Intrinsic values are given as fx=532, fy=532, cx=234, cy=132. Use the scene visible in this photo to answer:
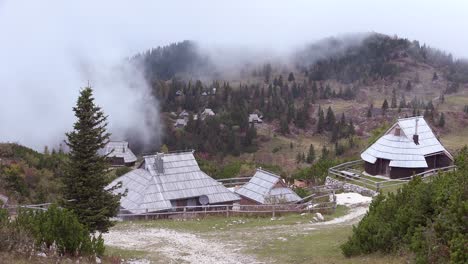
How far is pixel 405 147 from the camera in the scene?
129ft

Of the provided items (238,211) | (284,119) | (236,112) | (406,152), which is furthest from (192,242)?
(284,119)

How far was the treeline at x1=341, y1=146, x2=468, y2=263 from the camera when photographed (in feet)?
39.5

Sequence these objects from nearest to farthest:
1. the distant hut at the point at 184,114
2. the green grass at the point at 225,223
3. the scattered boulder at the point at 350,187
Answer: the green grass at the point at 225,223
the scattered boulder at the point at 350,187
the distant hut at the point at 184,114

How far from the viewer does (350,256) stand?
659 inches

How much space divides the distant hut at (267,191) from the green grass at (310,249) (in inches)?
393

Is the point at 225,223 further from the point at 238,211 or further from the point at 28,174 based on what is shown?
the point at 28,174

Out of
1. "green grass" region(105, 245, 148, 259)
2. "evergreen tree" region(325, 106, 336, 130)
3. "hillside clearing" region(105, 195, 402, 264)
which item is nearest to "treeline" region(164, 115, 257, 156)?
"evergreen tree" region(325, 106, 336, 130)

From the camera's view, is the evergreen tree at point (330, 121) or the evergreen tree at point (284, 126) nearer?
the evergreen tree at point (284, 126)

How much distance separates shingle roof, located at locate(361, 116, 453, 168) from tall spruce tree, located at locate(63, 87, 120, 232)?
2474cm

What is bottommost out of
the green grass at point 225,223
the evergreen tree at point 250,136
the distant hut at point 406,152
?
the green grass at point 225,223

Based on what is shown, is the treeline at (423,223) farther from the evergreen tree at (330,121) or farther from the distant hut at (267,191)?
the evergreen tree at (330,121)

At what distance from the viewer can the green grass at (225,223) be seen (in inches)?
1041

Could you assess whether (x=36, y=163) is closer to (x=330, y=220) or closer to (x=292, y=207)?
(x=292, y=207)

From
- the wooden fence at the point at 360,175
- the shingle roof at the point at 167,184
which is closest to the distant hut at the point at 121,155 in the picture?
the wooden fence at the point at 360,175
